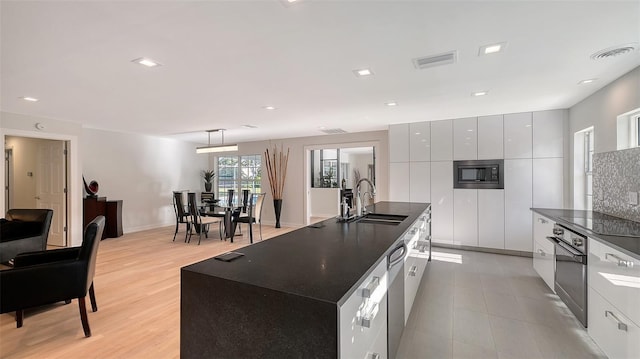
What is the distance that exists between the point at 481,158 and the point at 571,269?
264 centimetres

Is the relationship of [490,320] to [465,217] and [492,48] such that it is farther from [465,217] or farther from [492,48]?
[465,217]

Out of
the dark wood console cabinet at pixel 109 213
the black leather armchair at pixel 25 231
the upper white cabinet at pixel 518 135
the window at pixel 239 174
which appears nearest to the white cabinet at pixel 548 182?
the upper white cabinet at pixel 518 135

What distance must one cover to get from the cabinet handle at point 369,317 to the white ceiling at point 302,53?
1.68 metres

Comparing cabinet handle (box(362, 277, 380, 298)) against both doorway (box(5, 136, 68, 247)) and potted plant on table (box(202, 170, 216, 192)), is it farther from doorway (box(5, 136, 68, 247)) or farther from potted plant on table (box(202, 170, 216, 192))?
potted plant on table (box(202, 170, 216, 192))

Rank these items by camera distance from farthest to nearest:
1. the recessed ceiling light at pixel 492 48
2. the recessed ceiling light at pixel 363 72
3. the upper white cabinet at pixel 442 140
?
1. the upper white cabinet at pixel 442 140
2. the recessed ceiling light at pixel 363 72
3. the recessed ceiling light at pixel 492 48

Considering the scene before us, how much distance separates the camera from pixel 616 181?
281 cm

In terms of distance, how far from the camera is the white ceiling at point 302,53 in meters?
1.71

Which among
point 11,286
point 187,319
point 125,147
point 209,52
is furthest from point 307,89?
point 125,147

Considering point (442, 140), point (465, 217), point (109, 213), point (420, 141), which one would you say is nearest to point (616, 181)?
point (465, 217)

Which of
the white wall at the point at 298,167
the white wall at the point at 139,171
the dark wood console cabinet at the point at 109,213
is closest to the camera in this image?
the dark wood console cabinet at the point at 109,213

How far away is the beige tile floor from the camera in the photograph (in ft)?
6.67

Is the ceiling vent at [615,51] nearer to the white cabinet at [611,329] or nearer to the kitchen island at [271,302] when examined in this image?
the white cabinet at [611,329]

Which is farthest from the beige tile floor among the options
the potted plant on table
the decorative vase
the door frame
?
the potted plant on table

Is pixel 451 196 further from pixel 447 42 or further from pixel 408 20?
pixel 408 20
